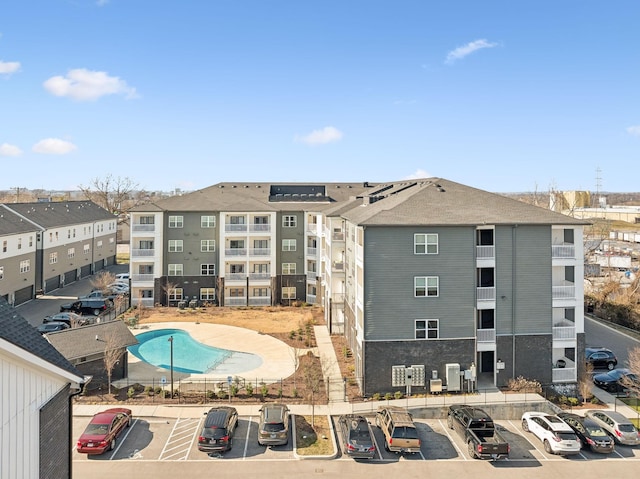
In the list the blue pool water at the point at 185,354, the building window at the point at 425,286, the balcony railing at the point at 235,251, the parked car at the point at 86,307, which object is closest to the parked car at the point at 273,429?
the building window at the point at 425,286

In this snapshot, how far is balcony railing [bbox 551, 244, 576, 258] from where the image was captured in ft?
89.0

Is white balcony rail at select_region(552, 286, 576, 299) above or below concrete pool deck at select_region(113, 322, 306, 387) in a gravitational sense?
above

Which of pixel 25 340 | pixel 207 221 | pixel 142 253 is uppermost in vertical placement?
pixel 207 221

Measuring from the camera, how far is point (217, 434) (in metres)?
19.5

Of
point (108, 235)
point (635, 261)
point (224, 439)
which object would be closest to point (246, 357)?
point (224, 439)

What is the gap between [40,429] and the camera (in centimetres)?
1005

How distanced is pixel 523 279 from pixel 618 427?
8.51 metres

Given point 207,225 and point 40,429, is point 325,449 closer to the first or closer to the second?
point 40,429

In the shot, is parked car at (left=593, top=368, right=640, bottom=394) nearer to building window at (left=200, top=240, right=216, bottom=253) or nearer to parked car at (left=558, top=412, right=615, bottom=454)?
parked car at (left=558, top=412, right=615, bottom=454)

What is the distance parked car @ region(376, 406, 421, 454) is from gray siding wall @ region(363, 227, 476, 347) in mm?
5109

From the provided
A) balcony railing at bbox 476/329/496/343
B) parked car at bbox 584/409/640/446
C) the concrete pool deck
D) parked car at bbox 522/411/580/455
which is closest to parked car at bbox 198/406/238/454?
the concrete pool deck

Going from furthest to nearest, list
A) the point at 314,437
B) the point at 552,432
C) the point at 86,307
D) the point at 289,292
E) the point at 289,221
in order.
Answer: the point at 289,221
the point at 289,292
the point at 86,307
the point at 314,437
the point at 552,432

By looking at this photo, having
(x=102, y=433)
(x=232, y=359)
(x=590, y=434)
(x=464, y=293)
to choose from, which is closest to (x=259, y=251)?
(x=232, y=359)

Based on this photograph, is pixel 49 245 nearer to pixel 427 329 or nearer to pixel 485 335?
pixel 427 329
